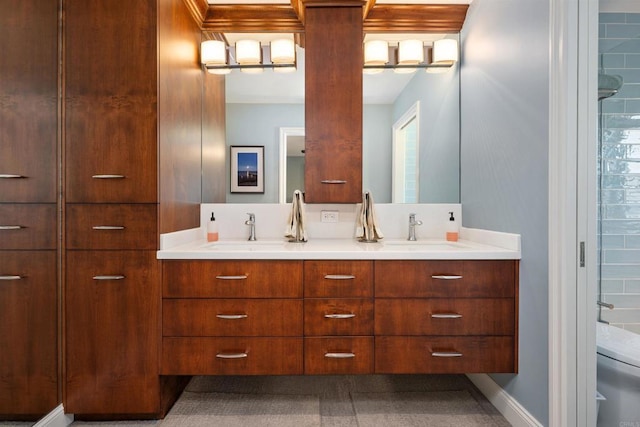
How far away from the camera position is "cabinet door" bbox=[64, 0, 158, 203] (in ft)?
5.41

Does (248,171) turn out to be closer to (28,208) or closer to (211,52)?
(211,52)

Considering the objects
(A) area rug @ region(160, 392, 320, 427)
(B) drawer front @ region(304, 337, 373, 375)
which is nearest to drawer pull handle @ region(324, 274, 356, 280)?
(B) drawer front @ region(304, 337, 373, 375)

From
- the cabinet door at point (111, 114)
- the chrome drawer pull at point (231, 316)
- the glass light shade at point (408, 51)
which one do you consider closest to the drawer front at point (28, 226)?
the cabinet door at point (111, 114)

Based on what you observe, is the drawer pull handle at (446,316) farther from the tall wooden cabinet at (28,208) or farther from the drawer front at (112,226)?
the tall wooden cabinet at (28,208)

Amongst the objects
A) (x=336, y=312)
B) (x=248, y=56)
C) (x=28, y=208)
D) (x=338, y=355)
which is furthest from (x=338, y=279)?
(x=248, y=56)

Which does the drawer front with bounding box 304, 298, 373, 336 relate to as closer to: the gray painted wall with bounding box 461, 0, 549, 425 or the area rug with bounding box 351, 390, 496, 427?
the area rug with bounding box 351, 390, 496, 427

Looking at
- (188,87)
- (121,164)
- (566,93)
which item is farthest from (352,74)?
(121,164)

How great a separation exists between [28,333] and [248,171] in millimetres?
1350

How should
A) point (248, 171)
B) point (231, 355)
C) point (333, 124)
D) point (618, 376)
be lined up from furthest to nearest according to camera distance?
point (248, 171) → point (333, 124) → point (231, 355) → point (618, 376)

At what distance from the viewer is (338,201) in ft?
7.04

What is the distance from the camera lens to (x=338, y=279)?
1662 millimetres

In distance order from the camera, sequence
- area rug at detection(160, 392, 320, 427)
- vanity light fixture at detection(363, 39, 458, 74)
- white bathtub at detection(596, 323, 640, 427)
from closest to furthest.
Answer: white bathtub at detection(596, 323, 640, 427) → area rug at detection(160, 392, 320, 427) → vanity light fixture at detection(363, 39, 458, 74)

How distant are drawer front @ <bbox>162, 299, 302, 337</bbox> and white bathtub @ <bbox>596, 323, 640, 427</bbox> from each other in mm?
1211

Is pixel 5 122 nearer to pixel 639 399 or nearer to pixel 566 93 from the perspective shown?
pixel 566 93
